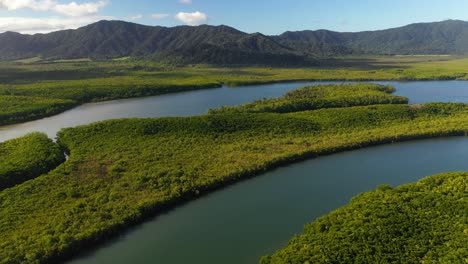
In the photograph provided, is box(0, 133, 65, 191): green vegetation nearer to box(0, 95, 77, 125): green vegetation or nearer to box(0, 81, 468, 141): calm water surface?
box(0, 81, 468, 141): calm water surface

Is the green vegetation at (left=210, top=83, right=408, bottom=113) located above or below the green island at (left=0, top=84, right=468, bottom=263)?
above

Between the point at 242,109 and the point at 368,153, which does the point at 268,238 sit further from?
the point at 242,109

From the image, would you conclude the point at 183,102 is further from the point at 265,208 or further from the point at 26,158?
the point at 265,208

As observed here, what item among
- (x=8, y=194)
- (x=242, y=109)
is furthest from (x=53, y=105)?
(x=8, y=194)

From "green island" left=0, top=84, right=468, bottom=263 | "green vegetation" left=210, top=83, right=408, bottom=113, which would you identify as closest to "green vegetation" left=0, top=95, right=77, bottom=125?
"green island" left=0, top=84, right=468, bottom=263

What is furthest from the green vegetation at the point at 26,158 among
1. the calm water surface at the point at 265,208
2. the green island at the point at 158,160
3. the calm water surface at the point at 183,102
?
the calm water surface at the point at 265,208

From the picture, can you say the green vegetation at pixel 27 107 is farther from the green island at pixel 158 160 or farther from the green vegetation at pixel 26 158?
the green vegetation at pixel 26 158
